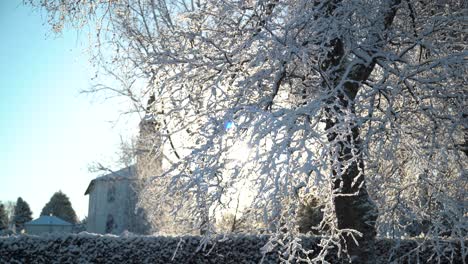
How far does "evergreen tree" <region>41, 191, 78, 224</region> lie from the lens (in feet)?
148

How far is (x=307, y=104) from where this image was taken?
4.09 metres

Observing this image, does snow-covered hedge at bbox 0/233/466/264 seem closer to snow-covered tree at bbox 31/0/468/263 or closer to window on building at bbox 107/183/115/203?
snow-covered tree at bbox 31/0/468/263

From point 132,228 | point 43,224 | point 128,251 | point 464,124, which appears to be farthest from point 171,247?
point 43,224

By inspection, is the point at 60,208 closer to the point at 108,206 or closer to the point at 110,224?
the point at 108,206

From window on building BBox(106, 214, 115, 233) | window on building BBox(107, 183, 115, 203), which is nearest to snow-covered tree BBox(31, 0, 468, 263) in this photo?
window on building BBox(106, 214, 115, 233)

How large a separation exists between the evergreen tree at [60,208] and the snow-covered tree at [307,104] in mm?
41890

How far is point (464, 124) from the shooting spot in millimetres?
5086

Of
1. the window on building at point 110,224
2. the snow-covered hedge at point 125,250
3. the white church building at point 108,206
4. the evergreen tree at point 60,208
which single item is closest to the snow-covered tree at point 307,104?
the snow-covered hedge at point 125,250

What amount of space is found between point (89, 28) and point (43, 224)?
98.9 feet

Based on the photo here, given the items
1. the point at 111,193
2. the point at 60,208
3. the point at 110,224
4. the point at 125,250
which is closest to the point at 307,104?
the point at 125,250

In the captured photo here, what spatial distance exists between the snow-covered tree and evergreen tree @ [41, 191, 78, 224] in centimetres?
4189

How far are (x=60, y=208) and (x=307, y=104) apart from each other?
45.8 m

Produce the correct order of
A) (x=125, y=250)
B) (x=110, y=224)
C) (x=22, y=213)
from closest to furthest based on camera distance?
1. (x=125, y=250)
2. (x=110, y=224)
3. (x=22, y=213)

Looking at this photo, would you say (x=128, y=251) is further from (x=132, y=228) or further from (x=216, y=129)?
(x=132, y=228)
